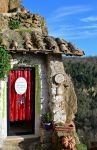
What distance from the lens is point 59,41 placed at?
1438cm

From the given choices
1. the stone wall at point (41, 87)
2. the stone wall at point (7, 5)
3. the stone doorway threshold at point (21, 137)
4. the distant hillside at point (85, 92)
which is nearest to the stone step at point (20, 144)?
the stone doorway threshold at point (21, 137)

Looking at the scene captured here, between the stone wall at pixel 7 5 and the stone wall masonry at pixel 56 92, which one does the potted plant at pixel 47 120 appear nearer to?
the stone wall masonry at pixel 56 92

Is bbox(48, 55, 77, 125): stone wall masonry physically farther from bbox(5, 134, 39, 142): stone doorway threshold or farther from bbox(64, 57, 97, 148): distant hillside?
bbox(64, 57, 97, 148): distant hillside

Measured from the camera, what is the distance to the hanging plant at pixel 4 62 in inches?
523

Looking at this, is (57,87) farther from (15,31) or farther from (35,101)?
(15,31)

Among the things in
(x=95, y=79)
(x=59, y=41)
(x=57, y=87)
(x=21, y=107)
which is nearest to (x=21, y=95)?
(x=21, y=107)

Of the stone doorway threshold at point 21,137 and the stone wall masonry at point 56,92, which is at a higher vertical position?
the stone wall masonry at point 56,92

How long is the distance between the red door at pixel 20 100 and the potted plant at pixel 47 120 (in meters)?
0.58

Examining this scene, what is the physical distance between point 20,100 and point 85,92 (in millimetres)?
67578

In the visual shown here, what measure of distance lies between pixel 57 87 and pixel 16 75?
1460 millimetres

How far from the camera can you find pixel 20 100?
14.4 metres

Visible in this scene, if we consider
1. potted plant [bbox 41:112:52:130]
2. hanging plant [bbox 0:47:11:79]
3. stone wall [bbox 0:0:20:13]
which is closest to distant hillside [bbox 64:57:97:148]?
stone wall [bbox 0:0:20:13]

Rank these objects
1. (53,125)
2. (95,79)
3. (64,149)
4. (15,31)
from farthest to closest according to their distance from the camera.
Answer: (95,79), (15,31), (53,125), (64,149)

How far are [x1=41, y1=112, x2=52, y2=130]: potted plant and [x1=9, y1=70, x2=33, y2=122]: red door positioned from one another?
0.58 meters
